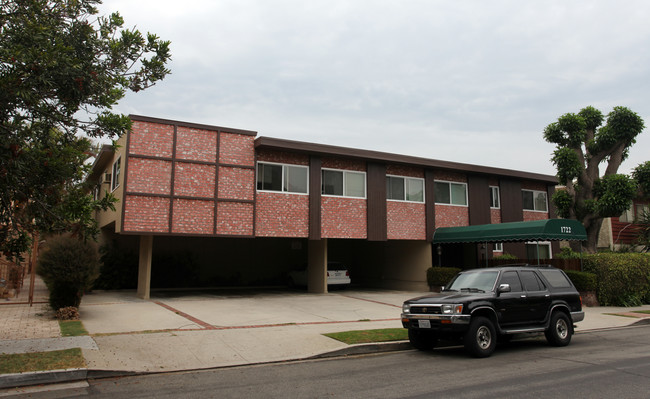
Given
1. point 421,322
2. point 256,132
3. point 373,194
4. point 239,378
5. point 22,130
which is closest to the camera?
point 239,378

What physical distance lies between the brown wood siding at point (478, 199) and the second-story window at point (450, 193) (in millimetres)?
312

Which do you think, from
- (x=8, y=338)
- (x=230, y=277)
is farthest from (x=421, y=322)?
(x=230, y=277)

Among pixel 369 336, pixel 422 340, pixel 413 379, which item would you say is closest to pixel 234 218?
pixel 369 336

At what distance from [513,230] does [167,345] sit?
14.6 metres

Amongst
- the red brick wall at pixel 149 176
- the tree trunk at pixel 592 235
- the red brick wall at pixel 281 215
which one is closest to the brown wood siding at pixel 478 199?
the tree trunk at pixel 592 235

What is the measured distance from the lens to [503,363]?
27.3ft

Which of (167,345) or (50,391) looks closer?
(50,391)

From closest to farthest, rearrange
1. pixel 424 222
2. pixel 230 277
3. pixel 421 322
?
pixel 421 322 < pixel 424 222 < pixel 230 277

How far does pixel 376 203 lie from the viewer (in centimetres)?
2170

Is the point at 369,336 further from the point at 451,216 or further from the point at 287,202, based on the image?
the point at 451,216

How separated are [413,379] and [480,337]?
8.04ft

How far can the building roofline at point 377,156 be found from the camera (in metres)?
19.0

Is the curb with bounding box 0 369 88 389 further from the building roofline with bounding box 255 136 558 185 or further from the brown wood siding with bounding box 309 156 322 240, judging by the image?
the brown wood siding with bounding box 309 156 322 240

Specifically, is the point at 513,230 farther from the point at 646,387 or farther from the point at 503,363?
the point at 646,387
